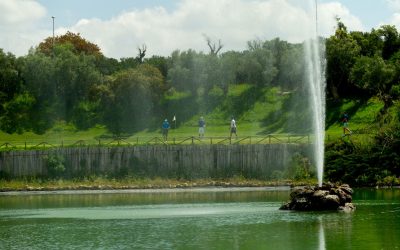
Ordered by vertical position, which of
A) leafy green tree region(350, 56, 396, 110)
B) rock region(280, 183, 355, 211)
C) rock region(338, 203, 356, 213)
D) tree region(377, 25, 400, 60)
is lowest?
rock region(338, 203, 356, 213)

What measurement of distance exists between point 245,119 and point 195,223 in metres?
48.4

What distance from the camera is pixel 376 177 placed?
204 ft

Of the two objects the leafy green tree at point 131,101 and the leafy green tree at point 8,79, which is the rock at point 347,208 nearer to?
the leafy green tree at point 131,101

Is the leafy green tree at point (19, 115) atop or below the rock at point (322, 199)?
atop

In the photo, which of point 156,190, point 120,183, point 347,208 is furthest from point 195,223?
point 120,183

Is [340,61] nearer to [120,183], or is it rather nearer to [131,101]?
[131,101]

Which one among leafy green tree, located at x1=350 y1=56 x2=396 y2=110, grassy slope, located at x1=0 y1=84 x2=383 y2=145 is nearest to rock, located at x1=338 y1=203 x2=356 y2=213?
grassy slope, located at x1=0 y1=84 x2=383 y2=145

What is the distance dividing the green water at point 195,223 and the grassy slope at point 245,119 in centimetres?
2283

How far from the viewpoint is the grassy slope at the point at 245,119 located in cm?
8106

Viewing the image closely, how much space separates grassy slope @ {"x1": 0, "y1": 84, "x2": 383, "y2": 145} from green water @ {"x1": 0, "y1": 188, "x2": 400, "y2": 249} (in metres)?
22.8

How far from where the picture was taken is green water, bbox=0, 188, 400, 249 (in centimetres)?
3362

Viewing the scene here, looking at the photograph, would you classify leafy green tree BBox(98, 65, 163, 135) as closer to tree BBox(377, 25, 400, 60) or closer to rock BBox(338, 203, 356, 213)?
tree BBox(377, 25, 400, 60)

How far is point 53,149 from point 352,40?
34.5m

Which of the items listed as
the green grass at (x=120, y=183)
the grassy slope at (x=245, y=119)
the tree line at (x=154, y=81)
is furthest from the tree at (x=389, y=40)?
the green grass at (x=120, y=183)
